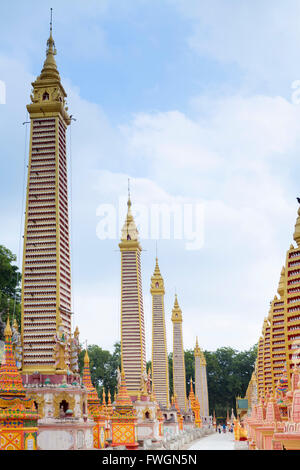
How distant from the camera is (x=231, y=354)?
117375 mm

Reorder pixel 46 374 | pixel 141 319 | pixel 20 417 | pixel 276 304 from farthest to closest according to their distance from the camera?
pixel 141 319
pixel 276 304
pixel 46 374
pixel 20 417

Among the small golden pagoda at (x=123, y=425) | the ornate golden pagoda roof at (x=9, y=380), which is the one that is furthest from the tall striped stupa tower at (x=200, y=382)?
the ornate golden pagoda roof at (x=9, y=380)

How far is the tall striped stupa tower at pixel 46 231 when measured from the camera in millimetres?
35031

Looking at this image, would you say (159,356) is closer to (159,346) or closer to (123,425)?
(159,346)

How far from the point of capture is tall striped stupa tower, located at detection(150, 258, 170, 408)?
6775cm

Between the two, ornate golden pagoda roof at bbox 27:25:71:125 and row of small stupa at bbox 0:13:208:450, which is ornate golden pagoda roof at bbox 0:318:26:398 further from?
ornate golden pagoda roof at bbox 27:25:71:125

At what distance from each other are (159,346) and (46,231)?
35935 mm

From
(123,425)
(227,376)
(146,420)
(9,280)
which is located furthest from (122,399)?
(227,376)

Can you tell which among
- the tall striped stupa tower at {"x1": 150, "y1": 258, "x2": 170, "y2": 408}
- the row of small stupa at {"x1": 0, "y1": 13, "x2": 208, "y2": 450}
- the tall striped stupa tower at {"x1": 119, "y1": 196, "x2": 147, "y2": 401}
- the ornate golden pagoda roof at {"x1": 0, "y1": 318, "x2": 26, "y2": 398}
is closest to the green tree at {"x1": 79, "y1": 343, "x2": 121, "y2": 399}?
the tall striped stupa tower at {"x1": 150, "y1": 258, "x2": 170, "y2": 408}

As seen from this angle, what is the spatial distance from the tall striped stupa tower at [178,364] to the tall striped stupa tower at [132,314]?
23.7 meters

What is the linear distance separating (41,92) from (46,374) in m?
19.2
